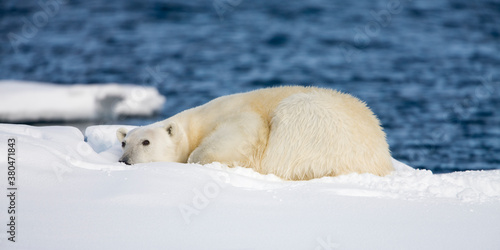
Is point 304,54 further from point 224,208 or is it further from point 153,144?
point 224,208

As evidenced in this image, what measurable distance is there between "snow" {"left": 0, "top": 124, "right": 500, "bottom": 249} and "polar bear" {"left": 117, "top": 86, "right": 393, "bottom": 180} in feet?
0.96

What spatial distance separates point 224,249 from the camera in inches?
134

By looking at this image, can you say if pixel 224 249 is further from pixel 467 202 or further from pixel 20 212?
pixel 467 202

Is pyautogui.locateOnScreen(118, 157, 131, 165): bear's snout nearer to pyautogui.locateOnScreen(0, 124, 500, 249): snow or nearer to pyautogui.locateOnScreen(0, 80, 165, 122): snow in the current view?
pyautogui.locateOnScreen(0, 124, 500, 249): snow

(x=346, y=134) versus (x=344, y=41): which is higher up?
(x=346, y=134)

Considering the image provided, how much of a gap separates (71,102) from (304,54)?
9.39 meters

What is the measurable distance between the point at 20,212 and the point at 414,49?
16203 mm

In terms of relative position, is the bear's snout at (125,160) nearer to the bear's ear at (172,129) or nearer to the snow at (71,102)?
the bear's ear at (172,129)

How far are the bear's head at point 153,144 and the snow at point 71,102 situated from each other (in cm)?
555

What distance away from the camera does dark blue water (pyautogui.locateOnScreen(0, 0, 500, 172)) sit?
11852 millimetres

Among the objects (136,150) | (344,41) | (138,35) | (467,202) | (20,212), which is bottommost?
(138,35)

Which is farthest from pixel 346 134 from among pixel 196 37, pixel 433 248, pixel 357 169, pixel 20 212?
pixel 196 37

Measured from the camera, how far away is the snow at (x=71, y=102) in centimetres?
1033

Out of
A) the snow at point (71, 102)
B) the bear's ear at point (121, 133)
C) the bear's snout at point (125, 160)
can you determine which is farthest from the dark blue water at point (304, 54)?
the bear's snout at point (125, 160)
